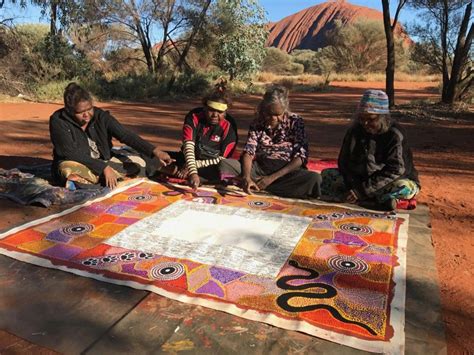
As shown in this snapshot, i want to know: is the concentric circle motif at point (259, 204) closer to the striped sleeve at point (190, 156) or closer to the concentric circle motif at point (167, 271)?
the striped sleeve at point (190, 156)

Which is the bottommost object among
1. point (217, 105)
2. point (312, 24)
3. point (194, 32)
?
point (217, 105)

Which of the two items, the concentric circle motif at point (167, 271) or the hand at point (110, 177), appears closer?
the concentric circle motif at point (167, 271)

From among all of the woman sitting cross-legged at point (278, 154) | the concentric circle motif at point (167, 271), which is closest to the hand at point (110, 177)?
the woman sitting cross-legged at point (278, 154)

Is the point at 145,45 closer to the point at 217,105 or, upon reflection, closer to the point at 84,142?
the point at 84,142

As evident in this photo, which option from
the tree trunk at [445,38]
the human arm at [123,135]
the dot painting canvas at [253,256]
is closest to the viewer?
the dot painting canvas at [253,256]

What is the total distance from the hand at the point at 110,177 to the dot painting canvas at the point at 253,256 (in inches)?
8.5

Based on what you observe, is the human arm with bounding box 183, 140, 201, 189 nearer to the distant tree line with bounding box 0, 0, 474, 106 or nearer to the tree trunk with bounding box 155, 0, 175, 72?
the distant tree line with bounding box 0, 0, 474, 106

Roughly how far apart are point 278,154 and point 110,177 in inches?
57.2

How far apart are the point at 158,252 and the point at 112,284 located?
1.22 ft

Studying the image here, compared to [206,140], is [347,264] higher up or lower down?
lower down

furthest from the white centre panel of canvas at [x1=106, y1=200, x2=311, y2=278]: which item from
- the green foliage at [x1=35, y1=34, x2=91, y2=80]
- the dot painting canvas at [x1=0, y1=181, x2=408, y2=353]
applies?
the green foliage at [x1=35, y1=34, x2=91, y2=80]

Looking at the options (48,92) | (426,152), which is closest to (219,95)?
(426,152)

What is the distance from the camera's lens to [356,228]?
2.75 m

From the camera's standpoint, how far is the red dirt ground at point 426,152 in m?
2.12
